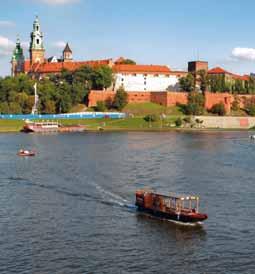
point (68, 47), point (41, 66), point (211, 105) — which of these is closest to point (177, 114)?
point (211, 105)

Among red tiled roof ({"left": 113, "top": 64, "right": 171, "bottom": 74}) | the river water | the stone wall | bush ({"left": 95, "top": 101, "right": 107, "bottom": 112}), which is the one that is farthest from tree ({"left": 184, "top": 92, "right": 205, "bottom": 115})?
the river water

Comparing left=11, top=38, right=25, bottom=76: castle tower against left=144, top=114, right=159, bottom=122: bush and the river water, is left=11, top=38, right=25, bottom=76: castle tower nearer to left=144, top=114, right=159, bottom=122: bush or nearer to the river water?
left=144, top=114, right=159, bottom=122: bush

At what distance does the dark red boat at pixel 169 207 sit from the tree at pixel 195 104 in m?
86.5

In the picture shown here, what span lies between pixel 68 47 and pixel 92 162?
113197 millimetres

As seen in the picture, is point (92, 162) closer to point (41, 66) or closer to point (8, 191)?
point (8, 191)

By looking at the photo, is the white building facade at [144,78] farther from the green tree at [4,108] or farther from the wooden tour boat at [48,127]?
the wooden tour boat at [48,127]

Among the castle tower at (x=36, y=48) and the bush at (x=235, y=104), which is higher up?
the castle tower at (x=36, y=48)

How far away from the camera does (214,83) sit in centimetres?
13350

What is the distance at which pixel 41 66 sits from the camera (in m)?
147

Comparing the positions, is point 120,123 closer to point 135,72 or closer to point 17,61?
point 135,72

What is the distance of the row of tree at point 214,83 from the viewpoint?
12950 centimetres

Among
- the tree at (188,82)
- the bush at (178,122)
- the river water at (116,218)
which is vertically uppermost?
Result: the tree at (188,82)

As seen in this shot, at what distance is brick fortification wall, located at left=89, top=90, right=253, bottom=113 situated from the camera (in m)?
121

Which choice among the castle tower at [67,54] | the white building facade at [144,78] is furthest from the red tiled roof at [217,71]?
the castle tower at [67,54]
